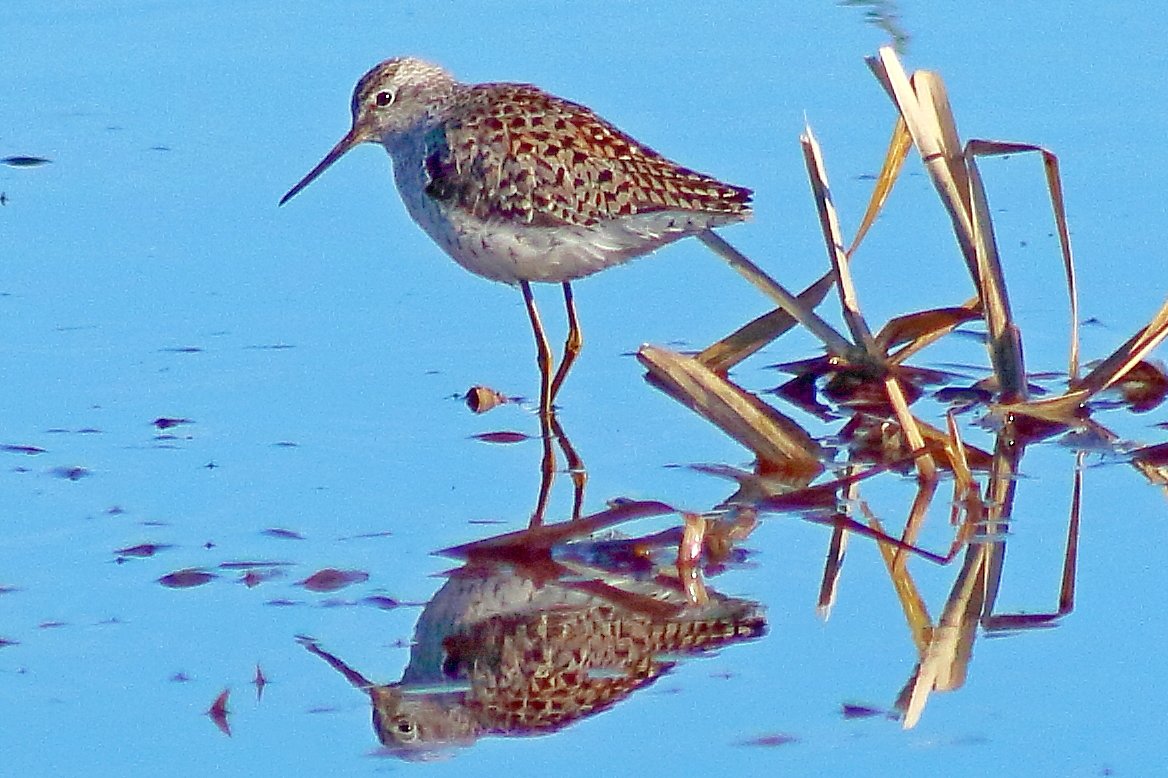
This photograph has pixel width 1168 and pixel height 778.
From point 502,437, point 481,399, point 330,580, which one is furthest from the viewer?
point 481,399

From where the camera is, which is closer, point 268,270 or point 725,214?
point 725,214

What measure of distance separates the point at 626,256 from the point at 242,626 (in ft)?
8.19

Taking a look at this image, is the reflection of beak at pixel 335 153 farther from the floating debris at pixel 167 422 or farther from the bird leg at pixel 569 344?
the floating debris at pixel 167 422

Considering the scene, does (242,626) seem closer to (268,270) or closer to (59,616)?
(59,616)

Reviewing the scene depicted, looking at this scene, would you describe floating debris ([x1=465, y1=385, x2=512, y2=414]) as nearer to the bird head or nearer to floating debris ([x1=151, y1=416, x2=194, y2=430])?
floating debris ([x1=151, y1=416, x2=194, y2=430])

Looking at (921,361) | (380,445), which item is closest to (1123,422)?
(921,361)

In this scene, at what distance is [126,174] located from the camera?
984cm

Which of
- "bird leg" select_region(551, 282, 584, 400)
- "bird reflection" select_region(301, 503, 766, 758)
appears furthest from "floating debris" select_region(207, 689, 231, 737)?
"bird leg" select_region(551, 282, 584, 400)

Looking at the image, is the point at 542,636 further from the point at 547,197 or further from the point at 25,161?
the point at 25,161

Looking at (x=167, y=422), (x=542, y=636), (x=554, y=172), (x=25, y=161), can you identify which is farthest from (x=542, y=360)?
(x=25, y=161)

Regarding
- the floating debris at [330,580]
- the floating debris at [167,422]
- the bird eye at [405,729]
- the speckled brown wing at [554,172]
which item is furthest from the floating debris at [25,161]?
the bird eye at [405,729]

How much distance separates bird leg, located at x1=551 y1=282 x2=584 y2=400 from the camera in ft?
26.6

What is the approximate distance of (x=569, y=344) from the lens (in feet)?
27.2

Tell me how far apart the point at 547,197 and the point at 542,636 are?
7.78ft
